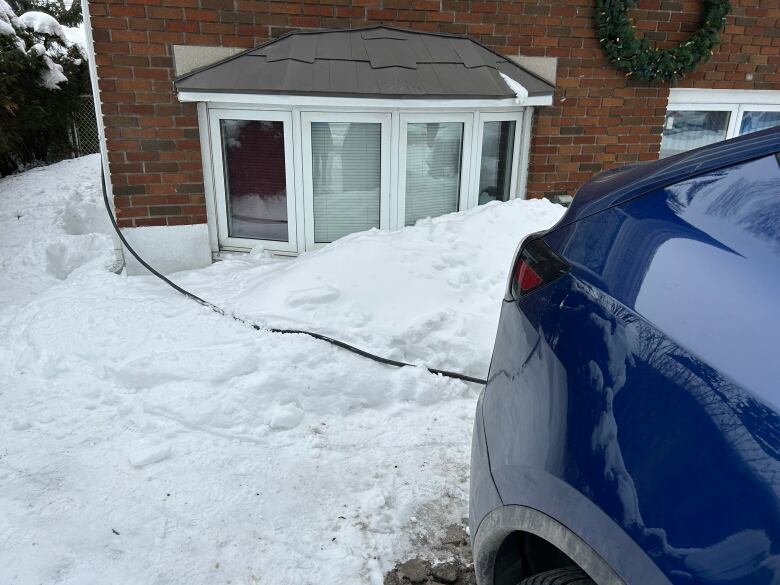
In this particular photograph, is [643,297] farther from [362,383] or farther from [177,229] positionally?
[177,229]

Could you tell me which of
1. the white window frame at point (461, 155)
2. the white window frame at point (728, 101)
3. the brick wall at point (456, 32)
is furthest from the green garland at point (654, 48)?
the white window frame at point (461, 155)

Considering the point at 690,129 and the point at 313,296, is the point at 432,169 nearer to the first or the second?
the point at 313,296

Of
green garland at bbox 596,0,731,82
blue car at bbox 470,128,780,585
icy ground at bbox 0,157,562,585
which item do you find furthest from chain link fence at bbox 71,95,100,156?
blue car at bbox 470,128,780,585

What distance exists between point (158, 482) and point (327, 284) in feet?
5.50

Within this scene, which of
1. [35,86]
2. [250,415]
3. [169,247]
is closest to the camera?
[250,415]

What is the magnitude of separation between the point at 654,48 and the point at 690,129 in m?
1.21

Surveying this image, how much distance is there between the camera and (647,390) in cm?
126

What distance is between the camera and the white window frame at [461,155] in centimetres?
498

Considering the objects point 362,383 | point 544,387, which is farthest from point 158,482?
point 544,387

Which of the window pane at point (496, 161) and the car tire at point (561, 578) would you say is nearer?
the car tire at point (561, 578)

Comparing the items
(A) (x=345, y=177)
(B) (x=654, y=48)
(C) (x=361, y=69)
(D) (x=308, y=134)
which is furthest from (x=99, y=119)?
(B) (x=654, y=48)

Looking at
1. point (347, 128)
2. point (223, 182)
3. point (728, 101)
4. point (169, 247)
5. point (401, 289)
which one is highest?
point (728, 101)

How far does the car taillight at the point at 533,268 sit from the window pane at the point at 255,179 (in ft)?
11.4

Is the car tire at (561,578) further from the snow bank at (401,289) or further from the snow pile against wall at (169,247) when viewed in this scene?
the snow pile against wall at (169,247)
